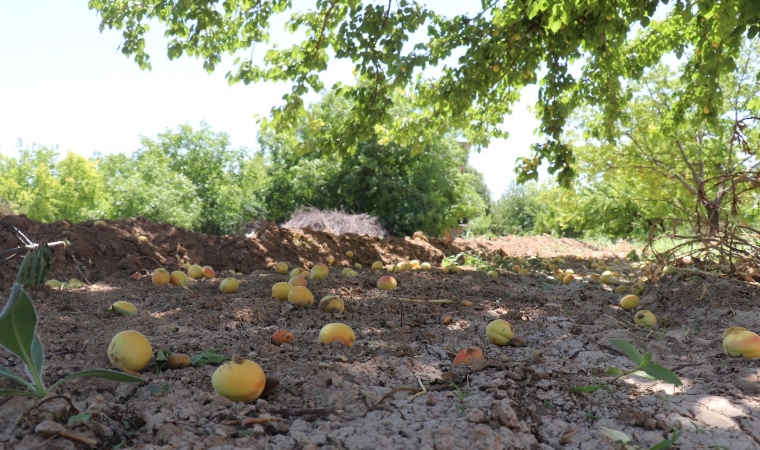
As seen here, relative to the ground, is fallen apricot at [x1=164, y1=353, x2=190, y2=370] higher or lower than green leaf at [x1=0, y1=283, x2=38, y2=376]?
lower

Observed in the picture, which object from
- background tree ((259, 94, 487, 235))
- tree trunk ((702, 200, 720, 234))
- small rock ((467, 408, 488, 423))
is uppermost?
background tree ((259, 94, 487, 235))

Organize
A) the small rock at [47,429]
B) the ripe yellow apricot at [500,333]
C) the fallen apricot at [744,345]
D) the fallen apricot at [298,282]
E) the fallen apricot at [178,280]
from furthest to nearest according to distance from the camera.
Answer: the fallen apricot at [178,280] < the fallen apricot at [298,282] < the ripe yellow apricot at [500,333] < the fallen apricot at [744,345] < the small rock at [47,429]

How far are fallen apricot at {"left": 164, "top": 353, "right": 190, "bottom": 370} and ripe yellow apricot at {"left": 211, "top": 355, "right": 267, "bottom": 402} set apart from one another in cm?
49

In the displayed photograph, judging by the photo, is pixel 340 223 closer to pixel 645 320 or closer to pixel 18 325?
pixel 645 320

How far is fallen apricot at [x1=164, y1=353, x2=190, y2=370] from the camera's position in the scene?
2.52 m

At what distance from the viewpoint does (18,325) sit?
1960 mm

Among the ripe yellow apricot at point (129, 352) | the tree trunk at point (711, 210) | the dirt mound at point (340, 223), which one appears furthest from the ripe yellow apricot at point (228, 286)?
the dirt mound at point (340, 223)

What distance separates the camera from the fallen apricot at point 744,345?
293cm

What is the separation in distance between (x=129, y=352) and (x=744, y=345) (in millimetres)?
3245

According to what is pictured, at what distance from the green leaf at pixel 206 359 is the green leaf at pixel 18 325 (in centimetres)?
71

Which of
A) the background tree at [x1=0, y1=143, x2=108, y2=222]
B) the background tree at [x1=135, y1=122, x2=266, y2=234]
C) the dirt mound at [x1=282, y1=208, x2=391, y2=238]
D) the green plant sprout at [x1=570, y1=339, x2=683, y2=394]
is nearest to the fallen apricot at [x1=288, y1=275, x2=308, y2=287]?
the green plant sprout at [x1=570, y1=339, x2=683, y2=394]

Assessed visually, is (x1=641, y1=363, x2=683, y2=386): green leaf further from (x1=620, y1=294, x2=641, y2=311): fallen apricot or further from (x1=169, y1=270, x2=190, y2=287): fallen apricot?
(x1=169, y1=270, x2=190, y2=287): fallen apricot

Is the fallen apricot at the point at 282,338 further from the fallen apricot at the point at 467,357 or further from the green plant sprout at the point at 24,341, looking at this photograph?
the green plant sprout at the point at 24,341

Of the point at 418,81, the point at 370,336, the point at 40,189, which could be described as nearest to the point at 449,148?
the point at 418,81
